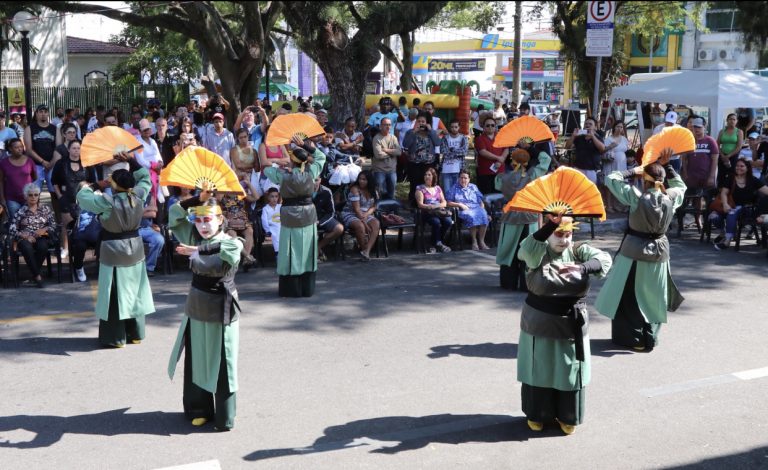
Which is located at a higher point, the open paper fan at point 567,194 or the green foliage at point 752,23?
the green foliage at point 752,23

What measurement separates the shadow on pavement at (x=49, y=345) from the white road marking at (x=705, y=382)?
16.1ft

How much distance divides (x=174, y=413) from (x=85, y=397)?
2.66 feet

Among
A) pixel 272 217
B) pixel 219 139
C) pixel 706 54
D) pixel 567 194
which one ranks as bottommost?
pixel 272 217

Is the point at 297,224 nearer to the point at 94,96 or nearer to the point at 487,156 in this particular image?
the point at 487,156

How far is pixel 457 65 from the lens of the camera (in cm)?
6228

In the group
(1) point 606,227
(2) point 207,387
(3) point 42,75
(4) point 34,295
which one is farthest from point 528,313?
(3) point 42,75

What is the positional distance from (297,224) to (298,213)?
123 mm

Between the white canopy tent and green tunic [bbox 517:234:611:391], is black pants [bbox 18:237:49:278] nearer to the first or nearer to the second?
green tunic [bbox 517:234:611:391]

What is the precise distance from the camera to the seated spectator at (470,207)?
1277 cm

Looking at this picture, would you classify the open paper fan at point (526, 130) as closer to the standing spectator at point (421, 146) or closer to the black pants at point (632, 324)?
the black pants at point (632, 324)

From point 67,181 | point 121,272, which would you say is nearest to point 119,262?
point 121,272

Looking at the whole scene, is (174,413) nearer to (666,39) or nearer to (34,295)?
(34,295)

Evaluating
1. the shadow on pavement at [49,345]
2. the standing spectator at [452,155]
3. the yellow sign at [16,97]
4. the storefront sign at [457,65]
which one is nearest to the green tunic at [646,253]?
the shadow on pavement at [49,345]

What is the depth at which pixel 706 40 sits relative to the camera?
4384 centimetres
